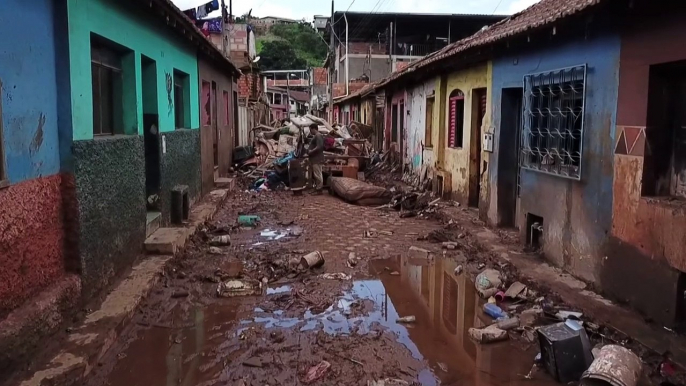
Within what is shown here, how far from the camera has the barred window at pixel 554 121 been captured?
687cm

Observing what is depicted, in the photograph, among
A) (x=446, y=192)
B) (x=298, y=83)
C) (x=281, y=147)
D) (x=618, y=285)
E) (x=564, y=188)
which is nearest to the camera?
(x=618, y=285)

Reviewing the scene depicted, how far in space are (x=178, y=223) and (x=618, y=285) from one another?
6424 mm

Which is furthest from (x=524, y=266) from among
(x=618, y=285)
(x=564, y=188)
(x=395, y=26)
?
(x=395, y=26)

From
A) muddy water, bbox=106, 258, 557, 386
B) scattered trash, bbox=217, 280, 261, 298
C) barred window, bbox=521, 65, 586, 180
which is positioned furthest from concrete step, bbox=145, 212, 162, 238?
barred window, bbox=521, 65, 586, 180

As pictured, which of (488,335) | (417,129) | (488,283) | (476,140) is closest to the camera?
(488,335)

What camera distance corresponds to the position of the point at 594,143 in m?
6.34

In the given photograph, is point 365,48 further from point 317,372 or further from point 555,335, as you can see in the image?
point 317,372

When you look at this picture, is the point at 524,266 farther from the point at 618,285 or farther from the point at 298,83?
the point at 298,83

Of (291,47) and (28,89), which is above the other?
(291,47)

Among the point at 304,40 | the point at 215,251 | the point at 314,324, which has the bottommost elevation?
the point at 314,324

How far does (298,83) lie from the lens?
60594mm

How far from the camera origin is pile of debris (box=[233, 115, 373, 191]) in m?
15.5

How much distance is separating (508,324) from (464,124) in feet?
22.1

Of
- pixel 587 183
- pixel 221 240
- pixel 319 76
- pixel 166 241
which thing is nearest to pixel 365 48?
pixel 319 76
